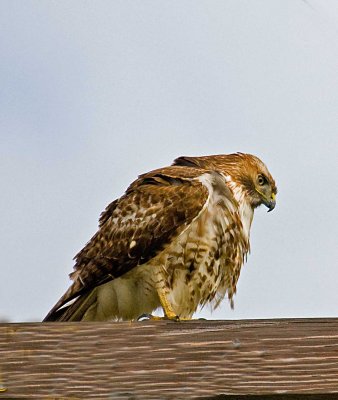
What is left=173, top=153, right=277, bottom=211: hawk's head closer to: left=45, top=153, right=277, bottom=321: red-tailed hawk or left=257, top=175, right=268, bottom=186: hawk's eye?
left=257, top=175, right=268, bottom=186: hawk's eye

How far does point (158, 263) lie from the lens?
4.18 m

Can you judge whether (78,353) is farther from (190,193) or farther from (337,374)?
(190,193)

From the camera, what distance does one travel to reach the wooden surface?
194 centimetres

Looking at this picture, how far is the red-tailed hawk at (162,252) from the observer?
13.7ft

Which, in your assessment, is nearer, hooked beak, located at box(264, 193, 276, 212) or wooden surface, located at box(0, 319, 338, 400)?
wooden surface, located at box(0, 319, 338, 400)

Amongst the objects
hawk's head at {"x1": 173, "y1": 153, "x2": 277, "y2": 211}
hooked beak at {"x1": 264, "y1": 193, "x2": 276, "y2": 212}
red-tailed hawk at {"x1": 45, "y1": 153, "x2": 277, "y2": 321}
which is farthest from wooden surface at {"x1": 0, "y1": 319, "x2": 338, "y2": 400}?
hooked beak at {"x1": 264, "y1": 193, "x2": 276, "y2": 212}

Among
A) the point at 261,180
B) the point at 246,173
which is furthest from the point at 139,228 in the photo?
the point at 261,180

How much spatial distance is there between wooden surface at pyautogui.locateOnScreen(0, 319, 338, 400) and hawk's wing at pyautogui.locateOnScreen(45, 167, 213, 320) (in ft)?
6.62

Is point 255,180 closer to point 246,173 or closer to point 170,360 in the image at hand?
point 246,173

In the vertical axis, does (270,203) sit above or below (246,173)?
below

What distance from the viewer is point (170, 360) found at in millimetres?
1978

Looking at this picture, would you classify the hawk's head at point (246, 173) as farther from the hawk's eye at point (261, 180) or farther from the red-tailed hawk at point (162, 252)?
the red-tailed hawk at point (162, 252)

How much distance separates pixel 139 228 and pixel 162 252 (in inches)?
6.4

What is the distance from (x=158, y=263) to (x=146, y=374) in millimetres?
2224
